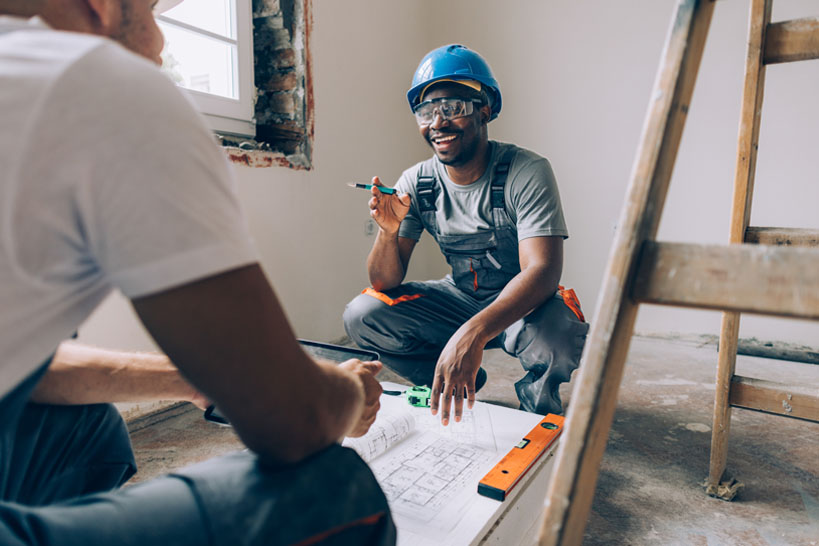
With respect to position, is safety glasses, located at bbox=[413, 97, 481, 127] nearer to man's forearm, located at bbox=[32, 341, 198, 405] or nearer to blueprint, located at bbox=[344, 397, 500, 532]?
blueprint, located at bbox=[344, 397, 500, 532]

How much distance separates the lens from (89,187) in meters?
0.41

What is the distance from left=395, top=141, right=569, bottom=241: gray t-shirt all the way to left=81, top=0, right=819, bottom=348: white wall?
686 millimetres

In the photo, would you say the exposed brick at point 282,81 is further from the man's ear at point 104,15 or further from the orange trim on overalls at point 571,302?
the man's ear at point 104,15

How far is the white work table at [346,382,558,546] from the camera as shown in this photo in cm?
92

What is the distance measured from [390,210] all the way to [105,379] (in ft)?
3.77

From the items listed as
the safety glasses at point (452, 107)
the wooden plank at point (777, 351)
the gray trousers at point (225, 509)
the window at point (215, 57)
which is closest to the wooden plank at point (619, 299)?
the gray trousers at point (225, 509)

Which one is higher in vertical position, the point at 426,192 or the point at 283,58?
the point at 283,58

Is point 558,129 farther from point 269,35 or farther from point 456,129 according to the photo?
point 269,35

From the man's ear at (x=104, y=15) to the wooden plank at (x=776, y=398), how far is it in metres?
1.50

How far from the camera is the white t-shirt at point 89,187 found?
1.30 ft

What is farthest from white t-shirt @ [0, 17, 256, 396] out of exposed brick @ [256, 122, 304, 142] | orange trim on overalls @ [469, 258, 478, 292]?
exposed brick @ [256, 122, 304, 142]

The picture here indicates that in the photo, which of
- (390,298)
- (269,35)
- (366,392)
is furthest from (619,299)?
(269,35)

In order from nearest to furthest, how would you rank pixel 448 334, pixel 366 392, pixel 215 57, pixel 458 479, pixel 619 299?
pixel 619 299 → pixel 366 392 → pixel 458 479 → pixel 448 334 → pixel 215 57

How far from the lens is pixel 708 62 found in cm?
282
